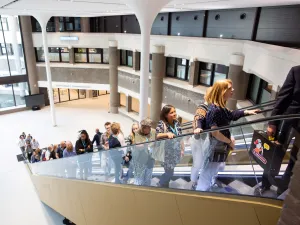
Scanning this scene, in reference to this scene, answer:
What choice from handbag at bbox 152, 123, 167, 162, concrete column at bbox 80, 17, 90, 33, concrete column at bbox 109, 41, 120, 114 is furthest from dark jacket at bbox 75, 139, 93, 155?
concrete column at bbox 80, 17, 90, 33

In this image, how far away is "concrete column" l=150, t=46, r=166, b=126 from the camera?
14628 millimetres

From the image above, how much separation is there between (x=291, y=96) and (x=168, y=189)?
87.7 inches

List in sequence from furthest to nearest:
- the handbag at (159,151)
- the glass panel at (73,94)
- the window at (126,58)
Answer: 1. the glass panel at (73,94)
2. the window at (126,58)
3. the handbag at (159,151)

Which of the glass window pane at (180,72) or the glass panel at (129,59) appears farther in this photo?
the glass panel at (129,59)

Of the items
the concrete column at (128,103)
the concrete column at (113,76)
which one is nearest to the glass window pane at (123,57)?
the concrete column at (113,76)

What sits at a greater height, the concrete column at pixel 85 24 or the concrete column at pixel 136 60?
the concrete column at pixel 85 24

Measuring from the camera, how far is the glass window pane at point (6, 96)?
2044cm

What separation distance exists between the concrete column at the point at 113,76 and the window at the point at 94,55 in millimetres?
2278

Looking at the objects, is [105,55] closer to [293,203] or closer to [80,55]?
[80,55]

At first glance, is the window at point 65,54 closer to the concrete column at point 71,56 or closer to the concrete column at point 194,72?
the concrete column at point 71,56

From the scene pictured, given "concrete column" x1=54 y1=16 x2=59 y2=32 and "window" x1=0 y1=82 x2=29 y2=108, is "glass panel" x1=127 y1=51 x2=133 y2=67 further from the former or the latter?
"window" x1=0 y1=82 x2=29 y2=108

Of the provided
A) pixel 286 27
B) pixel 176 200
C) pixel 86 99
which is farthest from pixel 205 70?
pixel 86 99

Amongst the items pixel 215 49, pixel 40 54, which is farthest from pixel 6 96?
pixel 215 49

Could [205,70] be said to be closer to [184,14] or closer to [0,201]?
[184,14]
